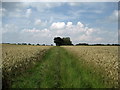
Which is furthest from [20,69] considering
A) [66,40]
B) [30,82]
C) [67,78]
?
[66,40]

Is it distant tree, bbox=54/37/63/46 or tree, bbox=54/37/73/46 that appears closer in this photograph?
distant tree, bbox=54/37/63/46

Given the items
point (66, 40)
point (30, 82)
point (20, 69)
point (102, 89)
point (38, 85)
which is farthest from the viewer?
point (66, 40)

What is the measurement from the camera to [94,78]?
11.6 m

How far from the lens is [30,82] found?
11438 millimetres

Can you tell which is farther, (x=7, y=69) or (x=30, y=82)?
(x=7, y=69)

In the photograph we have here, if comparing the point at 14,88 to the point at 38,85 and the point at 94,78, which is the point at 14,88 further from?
the point at 94,78

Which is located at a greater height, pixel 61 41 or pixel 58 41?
pixel 58 41

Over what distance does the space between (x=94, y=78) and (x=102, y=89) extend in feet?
6.65

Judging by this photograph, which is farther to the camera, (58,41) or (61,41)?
(61,41)

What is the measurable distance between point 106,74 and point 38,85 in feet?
13.5

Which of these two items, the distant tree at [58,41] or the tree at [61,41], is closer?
the distant tree at [58,41]

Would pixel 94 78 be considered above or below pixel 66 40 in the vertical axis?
above

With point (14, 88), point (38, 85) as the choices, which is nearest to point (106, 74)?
point (38, 85)

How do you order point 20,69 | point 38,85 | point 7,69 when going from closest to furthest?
point 38,85, point 7,69, point 20,69
